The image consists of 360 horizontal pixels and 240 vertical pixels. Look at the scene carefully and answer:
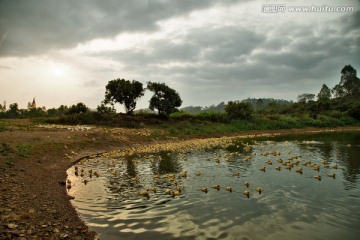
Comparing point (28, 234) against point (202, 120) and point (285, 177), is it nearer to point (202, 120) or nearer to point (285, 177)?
point (285, 177)

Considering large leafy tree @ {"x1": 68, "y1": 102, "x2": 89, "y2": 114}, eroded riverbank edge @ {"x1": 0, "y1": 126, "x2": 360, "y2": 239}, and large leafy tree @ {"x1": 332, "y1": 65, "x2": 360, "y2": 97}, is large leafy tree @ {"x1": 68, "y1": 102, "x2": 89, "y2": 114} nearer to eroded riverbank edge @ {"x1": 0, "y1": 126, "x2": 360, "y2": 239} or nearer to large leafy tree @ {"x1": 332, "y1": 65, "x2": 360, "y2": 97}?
eroded riverbank edge @ {"x1": 0, "y1": 126, "x2": 360, "y2": 239}

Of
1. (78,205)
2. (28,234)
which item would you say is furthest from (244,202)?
(28,234)

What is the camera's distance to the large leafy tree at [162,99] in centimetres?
6750

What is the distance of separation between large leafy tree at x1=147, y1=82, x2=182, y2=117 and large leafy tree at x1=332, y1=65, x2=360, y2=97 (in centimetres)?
11428

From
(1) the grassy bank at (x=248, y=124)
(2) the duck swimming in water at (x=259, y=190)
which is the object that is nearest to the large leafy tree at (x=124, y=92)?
(1) the grassy bank at (x=248, y=124)

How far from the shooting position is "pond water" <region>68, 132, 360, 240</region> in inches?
412

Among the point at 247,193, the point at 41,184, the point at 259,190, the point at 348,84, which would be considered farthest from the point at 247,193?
the point at 348,84

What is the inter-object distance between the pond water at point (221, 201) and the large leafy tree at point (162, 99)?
1737 inches

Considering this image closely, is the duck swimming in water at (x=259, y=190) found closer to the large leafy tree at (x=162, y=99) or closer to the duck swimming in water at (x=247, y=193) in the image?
the duck swimming in water at (x=247, y=193)

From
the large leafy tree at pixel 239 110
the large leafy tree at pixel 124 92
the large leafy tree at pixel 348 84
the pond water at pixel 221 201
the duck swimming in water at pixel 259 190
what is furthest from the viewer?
the large leafy tree at pixel 348 84

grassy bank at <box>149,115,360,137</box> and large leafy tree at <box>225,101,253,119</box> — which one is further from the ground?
large leafy tree at <box>225,101,253,119</box>

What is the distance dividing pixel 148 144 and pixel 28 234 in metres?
31.9

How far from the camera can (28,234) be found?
912 centimetres

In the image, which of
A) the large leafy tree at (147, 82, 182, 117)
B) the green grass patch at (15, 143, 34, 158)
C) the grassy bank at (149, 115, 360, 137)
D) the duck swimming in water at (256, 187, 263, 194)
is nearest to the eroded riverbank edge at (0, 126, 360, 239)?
the green grass patch at (15, 143, 34, 158)
